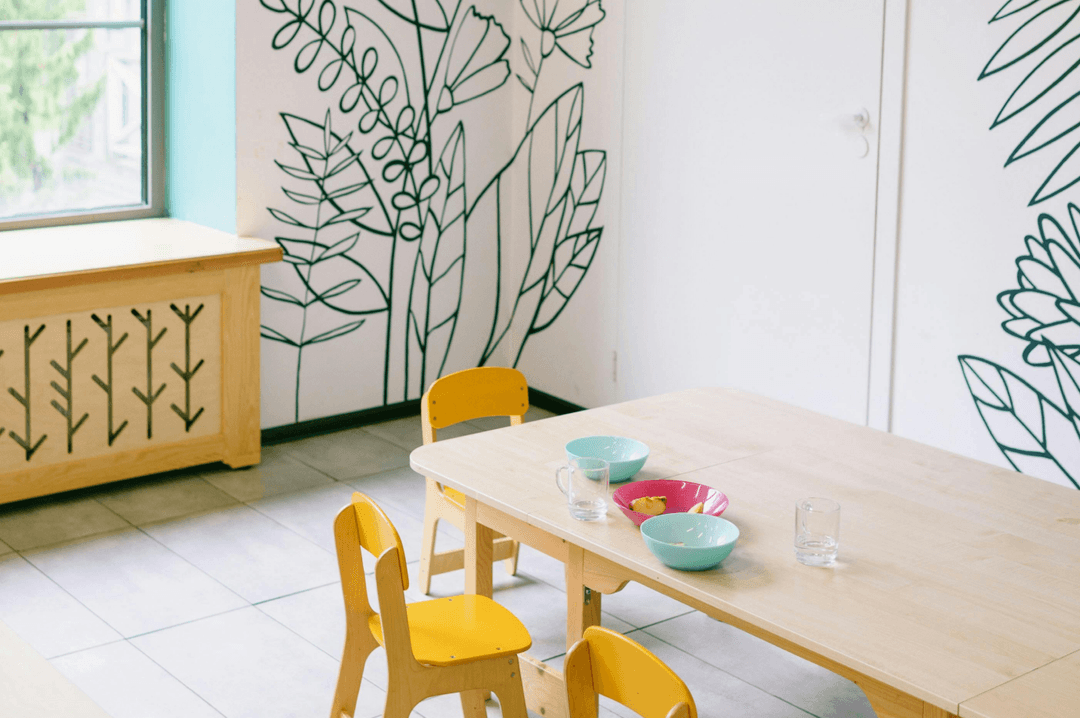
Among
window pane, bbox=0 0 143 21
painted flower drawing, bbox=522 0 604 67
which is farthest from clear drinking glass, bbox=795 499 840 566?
window pane, bbox=0 0 143 21

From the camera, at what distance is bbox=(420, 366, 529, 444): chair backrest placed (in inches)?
126

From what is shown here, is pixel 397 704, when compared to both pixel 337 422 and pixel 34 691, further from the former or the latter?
pixel 337 422

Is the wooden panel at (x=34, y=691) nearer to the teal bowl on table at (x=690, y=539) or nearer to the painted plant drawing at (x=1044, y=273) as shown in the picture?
the teal bowl on table at (x=690, y=539)

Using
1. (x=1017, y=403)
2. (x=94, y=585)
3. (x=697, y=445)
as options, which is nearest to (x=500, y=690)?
(x=697, y=445)

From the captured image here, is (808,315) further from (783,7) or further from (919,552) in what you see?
(919,552)

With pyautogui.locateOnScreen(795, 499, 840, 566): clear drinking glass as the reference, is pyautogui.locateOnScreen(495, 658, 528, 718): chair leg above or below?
below

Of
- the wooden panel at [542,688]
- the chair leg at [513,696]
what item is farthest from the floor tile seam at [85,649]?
the chair leg at [513,696]

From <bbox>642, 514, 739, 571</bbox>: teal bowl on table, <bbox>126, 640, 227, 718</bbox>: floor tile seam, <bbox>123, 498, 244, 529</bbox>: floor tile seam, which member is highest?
<bbox>642, 514, 739, 571</bbox>: teal bowl on table

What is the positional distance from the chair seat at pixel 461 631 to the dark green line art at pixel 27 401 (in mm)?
1959

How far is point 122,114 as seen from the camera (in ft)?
15.1

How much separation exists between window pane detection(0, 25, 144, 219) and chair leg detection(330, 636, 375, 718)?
271 cm

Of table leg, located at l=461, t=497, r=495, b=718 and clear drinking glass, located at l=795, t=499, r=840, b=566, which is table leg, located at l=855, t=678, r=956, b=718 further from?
table leg, located at l=461, t=497, r=495, b=718

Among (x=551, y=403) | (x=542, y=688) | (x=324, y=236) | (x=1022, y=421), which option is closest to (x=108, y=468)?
(x=324, y=236)

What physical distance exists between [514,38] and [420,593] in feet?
8.52
